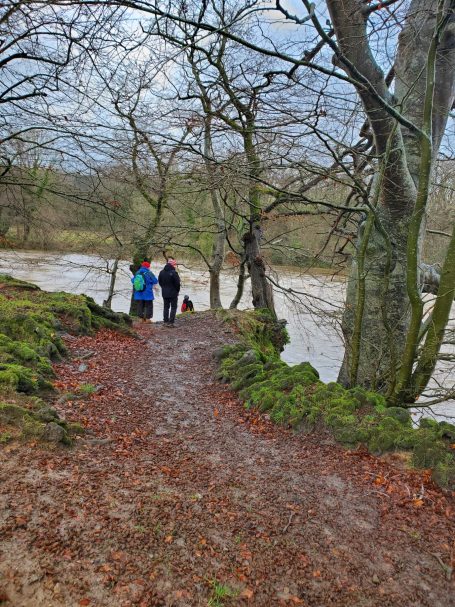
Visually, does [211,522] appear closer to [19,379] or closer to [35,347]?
[19,379]

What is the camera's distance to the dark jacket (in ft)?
34.3

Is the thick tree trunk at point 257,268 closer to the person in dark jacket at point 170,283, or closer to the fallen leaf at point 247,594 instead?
the person in dark jacket at point 170,283

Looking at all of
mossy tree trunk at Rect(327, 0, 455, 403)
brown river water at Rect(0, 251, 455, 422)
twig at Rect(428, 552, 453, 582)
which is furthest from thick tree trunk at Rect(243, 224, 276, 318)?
twig at Rect(428, 552, 453, 582)

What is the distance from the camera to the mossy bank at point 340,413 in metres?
3.58

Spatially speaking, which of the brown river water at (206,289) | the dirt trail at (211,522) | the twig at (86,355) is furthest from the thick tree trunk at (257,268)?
the dirt trail at (211,522)

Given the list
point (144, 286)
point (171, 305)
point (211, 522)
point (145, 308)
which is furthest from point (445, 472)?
point (145, 308)

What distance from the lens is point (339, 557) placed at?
2.55m

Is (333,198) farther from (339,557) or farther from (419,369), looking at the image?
(339,557)

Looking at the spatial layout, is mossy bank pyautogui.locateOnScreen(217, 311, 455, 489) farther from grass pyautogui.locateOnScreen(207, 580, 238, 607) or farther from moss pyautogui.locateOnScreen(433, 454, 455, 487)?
grass pyautogui.locateOnScreen(207, 580, 238, 607)

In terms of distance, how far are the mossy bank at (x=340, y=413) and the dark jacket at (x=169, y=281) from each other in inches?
181

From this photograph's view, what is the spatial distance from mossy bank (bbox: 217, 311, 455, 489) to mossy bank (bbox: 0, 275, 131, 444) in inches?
94.3

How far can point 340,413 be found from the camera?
4.25 m

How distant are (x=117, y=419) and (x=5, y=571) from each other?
7.59 ft

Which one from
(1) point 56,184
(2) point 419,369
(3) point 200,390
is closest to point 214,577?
(2) point 419,369
